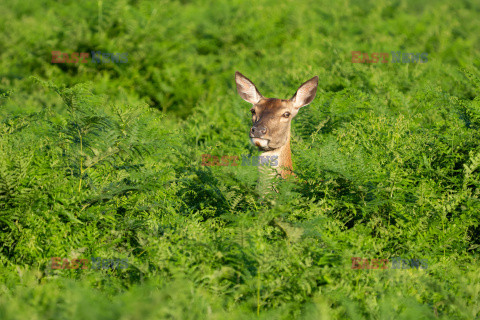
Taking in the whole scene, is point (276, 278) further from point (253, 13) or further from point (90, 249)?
point (253, 13)

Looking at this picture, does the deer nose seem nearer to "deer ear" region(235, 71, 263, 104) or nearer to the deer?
the deer

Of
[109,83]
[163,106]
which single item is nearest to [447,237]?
[163,106]

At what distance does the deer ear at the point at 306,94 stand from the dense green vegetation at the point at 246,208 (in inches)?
16.2

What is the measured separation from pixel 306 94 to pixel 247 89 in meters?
0.76

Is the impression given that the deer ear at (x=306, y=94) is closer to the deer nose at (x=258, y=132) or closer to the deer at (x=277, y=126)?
the deer at (x=277, y=126)

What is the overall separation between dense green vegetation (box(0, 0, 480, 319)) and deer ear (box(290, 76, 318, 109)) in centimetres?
41

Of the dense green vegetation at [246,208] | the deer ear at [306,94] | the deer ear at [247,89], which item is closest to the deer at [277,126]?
the deer ear at [306,94]

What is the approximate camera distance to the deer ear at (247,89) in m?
7.14

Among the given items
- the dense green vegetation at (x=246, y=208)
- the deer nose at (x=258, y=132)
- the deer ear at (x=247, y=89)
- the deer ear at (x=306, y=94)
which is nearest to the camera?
the dense green vegetation at (x=246, y=208)

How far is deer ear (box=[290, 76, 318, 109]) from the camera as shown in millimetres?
6852

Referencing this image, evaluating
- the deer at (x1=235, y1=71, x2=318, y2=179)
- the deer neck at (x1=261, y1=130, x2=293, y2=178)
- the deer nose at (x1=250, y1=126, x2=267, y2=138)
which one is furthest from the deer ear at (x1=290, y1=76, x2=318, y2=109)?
the deer nose at (x1=250, y1=126, x2=267, y2=138)

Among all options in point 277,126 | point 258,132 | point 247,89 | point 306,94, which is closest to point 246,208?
point 258,132

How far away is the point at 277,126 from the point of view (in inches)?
254

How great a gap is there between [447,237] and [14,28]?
33.6 ft
